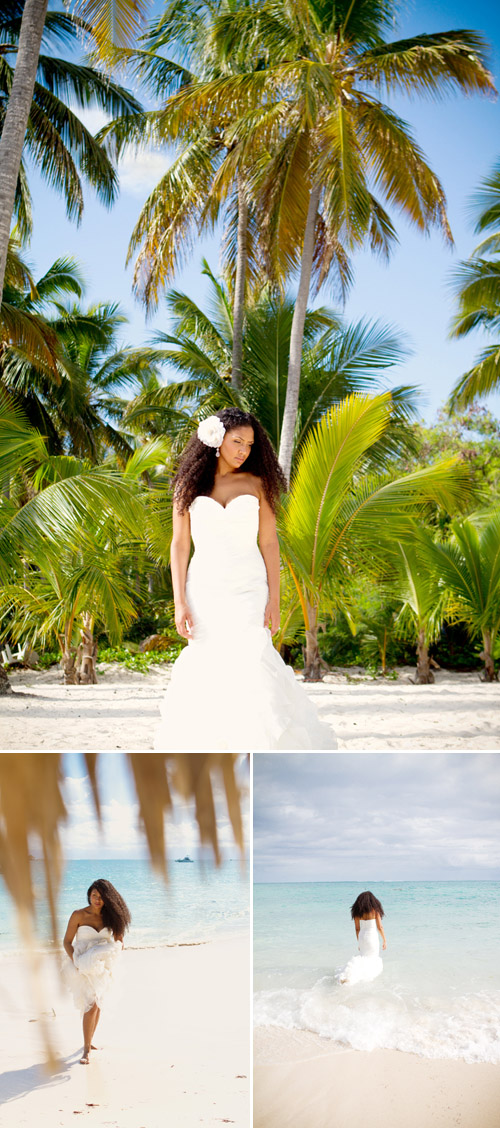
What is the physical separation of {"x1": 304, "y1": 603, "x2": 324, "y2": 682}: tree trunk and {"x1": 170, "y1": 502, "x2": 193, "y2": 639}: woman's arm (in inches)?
153

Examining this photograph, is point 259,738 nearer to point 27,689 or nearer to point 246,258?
point 27,689

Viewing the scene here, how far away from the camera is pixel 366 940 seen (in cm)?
192

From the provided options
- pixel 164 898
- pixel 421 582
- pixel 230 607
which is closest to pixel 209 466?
pixel 230 607

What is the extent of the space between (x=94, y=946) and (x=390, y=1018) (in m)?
0.71

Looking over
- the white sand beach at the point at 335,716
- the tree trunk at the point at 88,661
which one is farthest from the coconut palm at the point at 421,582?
the tree trunk at the point at 88,661

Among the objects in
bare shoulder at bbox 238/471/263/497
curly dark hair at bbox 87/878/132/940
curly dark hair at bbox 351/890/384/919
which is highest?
bare shoulder at bbox 238/471/263/497

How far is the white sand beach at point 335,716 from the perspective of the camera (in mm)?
4832

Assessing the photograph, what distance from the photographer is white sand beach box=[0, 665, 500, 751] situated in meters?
4.83

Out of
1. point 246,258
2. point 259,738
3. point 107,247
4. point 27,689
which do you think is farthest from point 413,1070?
point 107,247

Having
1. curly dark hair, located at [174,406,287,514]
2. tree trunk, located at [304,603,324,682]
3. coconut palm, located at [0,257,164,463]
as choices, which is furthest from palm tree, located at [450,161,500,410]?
→ curly dark hair, located at [174,406,287,514]

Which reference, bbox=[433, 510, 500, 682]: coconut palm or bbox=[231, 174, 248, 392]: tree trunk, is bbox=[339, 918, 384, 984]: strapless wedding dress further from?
bbox=[231, 174, 248, 392]: tree trunk

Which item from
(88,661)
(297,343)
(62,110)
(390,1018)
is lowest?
(88,661)

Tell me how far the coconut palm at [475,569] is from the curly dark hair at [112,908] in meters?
6.47

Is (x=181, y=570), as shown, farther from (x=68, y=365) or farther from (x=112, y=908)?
(x=68, y=365)
